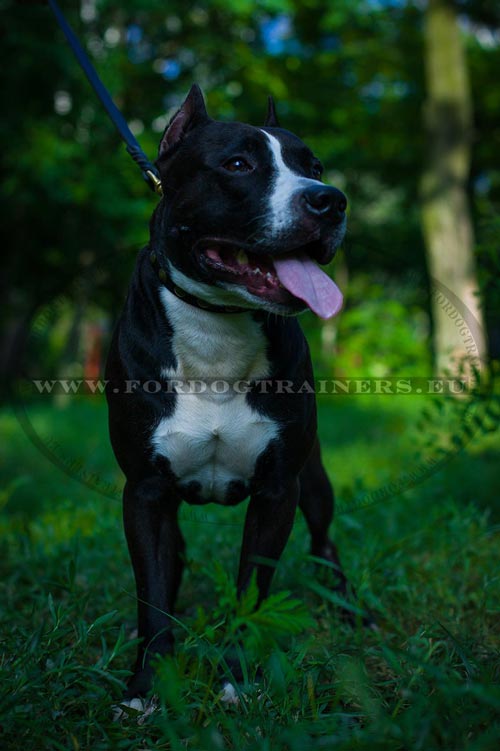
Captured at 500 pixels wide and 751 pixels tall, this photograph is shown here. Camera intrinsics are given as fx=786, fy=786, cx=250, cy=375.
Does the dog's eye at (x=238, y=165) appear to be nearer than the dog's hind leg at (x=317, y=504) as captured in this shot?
Yes

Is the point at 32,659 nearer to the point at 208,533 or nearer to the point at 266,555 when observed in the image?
the point at 266,555

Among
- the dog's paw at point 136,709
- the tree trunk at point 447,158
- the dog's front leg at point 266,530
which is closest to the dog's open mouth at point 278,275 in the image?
the dog's front leg at point 266,530

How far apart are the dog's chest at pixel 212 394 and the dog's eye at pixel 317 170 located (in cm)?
53

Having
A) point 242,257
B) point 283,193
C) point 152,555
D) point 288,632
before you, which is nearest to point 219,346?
point 242,257

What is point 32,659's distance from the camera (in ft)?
6.26

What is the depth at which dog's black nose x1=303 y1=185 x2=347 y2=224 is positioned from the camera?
2088mm

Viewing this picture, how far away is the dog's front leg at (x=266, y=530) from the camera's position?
2.32 meters

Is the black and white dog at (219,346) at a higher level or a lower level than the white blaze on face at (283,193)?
lower

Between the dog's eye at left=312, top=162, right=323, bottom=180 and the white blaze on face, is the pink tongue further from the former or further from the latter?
the dog's eye at left=312, top=162, right=323, bottom=180

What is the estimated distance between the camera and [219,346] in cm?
228

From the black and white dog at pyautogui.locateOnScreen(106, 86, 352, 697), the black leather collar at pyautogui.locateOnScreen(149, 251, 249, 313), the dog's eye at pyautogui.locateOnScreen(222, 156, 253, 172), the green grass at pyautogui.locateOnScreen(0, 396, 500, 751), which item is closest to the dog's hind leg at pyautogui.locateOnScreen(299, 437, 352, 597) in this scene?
the green grass at pyautogui.locateOnScreen(0, 396, 500, 751)

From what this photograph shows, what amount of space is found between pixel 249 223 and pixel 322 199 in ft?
0.69

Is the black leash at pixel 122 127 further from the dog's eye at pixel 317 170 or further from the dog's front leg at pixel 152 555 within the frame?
the dog's front leg at pixel 152 555

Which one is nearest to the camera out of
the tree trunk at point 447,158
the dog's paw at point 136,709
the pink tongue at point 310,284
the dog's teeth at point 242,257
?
the dog's paw at point 136,709
